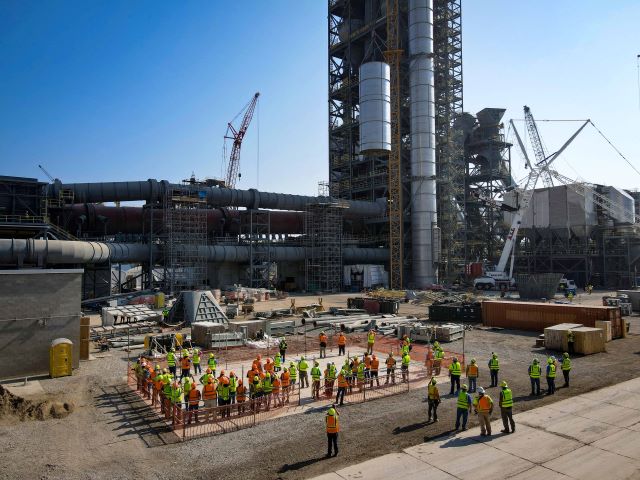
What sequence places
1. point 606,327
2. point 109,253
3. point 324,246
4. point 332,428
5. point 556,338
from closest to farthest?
point 332,428 < point 556,338 < point 606,327 < point 109,253 < point 324,246

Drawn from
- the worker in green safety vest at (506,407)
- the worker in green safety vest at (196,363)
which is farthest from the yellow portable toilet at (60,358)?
the worker in green safety vest at (506,407)

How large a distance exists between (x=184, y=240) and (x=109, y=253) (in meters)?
9.59

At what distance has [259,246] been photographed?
7131cm

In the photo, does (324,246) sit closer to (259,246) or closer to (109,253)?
(259,246)

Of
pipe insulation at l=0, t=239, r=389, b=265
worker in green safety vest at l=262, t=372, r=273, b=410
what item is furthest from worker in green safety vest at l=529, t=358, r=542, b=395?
pipe insulation at l=0, t=239, r=389, b=265

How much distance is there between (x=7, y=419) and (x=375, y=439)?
42.8 ft

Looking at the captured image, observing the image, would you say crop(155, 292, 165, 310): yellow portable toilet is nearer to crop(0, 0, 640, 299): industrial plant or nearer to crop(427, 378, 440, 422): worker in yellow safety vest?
crop(0, 0, 640, 299): industrial plant

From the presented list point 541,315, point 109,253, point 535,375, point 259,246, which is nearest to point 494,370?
point 535,375

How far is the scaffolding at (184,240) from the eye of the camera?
60.1 m

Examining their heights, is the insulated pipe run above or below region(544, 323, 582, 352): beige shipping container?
above

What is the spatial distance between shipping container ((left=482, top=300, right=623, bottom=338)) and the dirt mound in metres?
32.1

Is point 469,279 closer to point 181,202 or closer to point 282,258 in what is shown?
point 282,258

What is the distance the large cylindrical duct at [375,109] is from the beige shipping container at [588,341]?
50.6 meters

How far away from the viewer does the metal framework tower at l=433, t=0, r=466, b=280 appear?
81.6m
